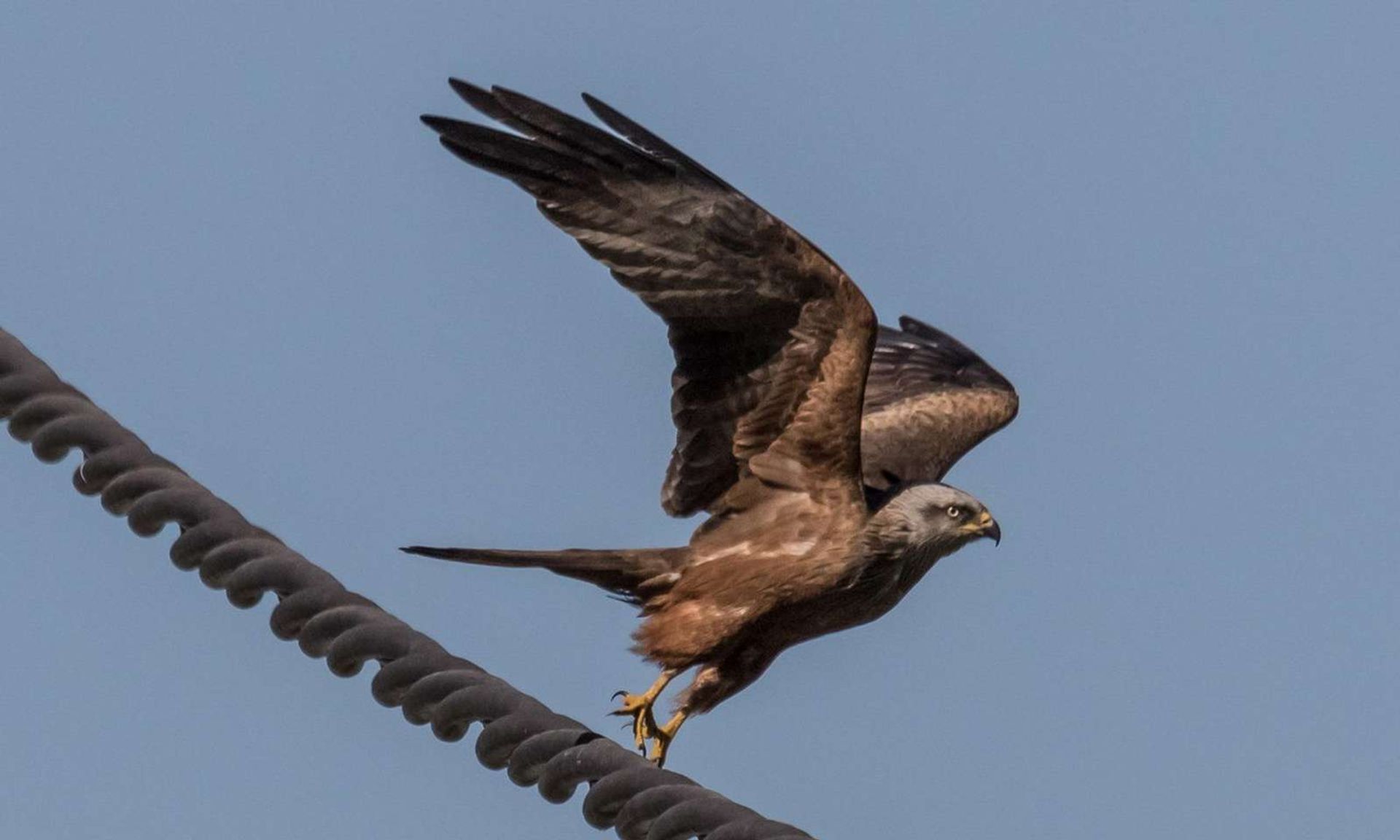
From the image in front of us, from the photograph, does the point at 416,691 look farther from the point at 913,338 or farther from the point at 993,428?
the point at 913,338

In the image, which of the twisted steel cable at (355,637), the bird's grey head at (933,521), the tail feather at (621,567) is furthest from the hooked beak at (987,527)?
the twisted steel cable at (355,637)

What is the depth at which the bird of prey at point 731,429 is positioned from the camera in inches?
360

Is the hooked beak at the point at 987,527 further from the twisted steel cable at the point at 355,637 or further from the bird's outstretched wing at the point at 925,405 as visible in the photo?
the twisted steel cable at the point at 355,637

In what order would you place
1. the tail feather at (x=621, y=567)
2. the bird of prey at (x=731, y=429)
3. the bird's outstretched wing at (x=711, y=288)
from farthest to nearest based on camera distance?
the tail feather at (x=621, y=567) → the bird of prey at (x=731, y=429) → the bird's outstretched wing at (x=711, y=288)

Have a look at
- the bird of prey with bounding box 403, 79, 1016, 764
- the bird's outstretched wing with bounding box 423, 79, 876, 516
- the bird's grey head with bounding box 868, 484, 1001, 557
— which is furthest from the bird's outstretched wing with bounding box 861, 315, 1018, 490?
the bird's outstretched wing with bounding box 423, 79, 876, 516

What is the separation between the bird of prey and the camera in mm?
9148

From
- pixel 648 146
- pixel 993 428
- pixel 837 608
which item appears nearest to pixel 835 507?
pixel 837 608

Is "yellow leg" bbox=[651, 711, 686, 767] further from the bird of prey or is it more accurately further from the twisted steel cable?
the twisted steel cable

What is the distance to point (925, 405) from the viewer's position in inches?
489

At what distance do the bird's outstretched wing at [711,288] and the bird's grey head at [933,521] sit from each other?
0.21 metres

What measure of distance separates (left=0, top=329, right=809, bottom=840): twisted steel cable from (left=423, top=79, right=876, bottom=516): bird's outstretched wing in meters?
3.49

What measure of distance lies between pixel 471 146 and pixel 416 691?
3.73 meters

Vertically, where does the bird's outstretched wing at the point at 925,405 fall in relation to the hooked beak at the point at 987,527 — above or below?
above

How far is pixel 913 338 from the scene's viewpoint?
13930 millimetres
